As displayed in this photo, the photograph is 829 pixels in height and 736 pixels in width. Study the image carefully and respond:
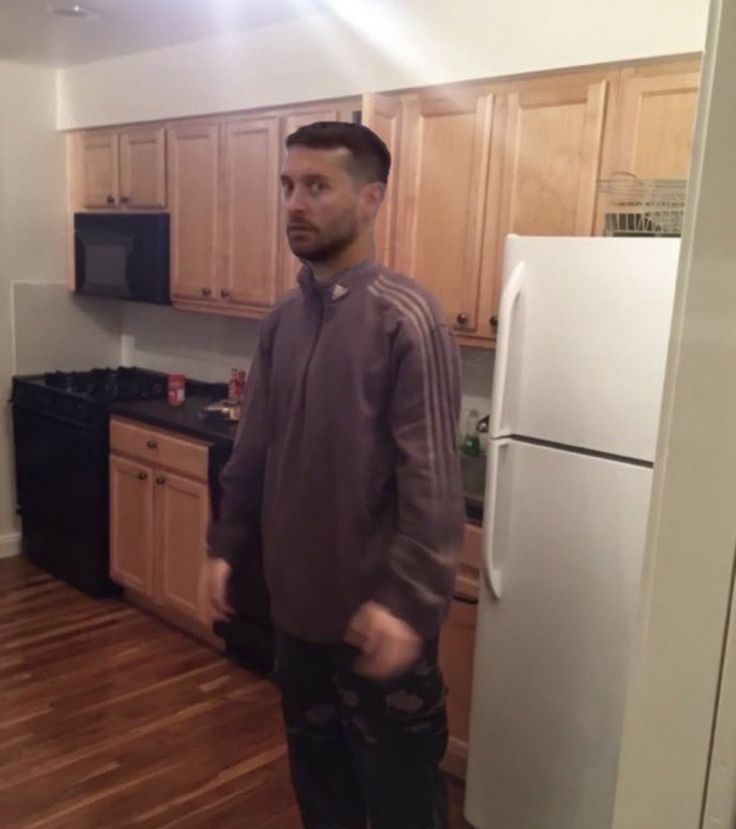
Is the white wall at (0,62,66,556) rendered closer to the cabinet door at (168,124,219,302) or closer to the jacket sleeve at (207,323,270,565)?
the cabinet door at (168,124,219,302)

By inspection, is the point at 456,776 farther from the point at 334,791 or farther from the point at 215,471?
the point at 215,471

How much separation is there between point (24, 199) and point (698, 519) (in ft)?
13.5

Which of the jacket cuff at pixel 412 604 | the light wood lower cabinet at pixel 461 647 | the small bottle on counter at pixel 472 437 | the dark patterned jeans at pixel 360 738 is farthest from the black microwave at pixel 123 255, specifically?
the jacket cuff at pixel 412 604

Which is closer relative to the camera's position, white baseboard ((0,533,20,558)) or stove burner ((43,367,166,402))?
stove burner ((43,367,166,402))

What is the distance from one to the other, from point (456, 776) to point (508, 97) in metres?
2.02

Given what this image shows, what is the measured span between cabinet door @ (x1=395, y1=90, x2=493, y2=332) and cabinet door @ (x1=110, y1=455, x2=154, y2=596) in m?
1.50

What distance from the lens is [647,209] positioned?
1.96 meters

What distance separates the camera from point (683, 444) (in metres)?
0.52

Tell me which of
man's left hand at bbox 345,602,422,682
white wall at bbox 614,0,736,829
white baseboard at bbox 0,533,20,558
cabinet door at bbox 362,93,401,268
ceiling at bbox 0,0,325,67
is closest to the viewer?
white wall at bbox 614,0,736,829

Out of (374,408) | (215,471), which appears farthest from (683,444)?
(215,471)

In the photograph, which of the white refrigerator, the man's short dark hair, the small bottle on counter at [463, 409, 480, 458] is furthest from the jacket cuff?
the small bottle on counter at [463, 409, 480, 458]

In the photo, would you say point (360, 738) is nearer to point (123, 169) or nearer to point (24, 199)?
point (123, 169)

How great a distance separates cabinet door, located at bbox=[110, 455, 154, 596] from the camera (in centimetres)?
350

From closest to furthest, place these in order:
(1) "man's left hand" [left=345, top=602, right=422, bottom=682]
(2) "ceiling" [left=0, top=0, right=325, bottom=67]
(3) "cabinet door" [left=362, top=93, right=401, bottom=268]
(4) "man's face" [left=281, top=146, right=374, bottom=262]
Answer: (1) "man's left hand" [left=345, top=602, right=422, bottom=682] < (4) "man's face" [left=281, top=146, right=374, bottom=262] < (3) "cabinet door" [left=362, top=93, right=401, bottom=268] < (2) "ceiling" [left=0, top=0, right=325, bottom=67]
